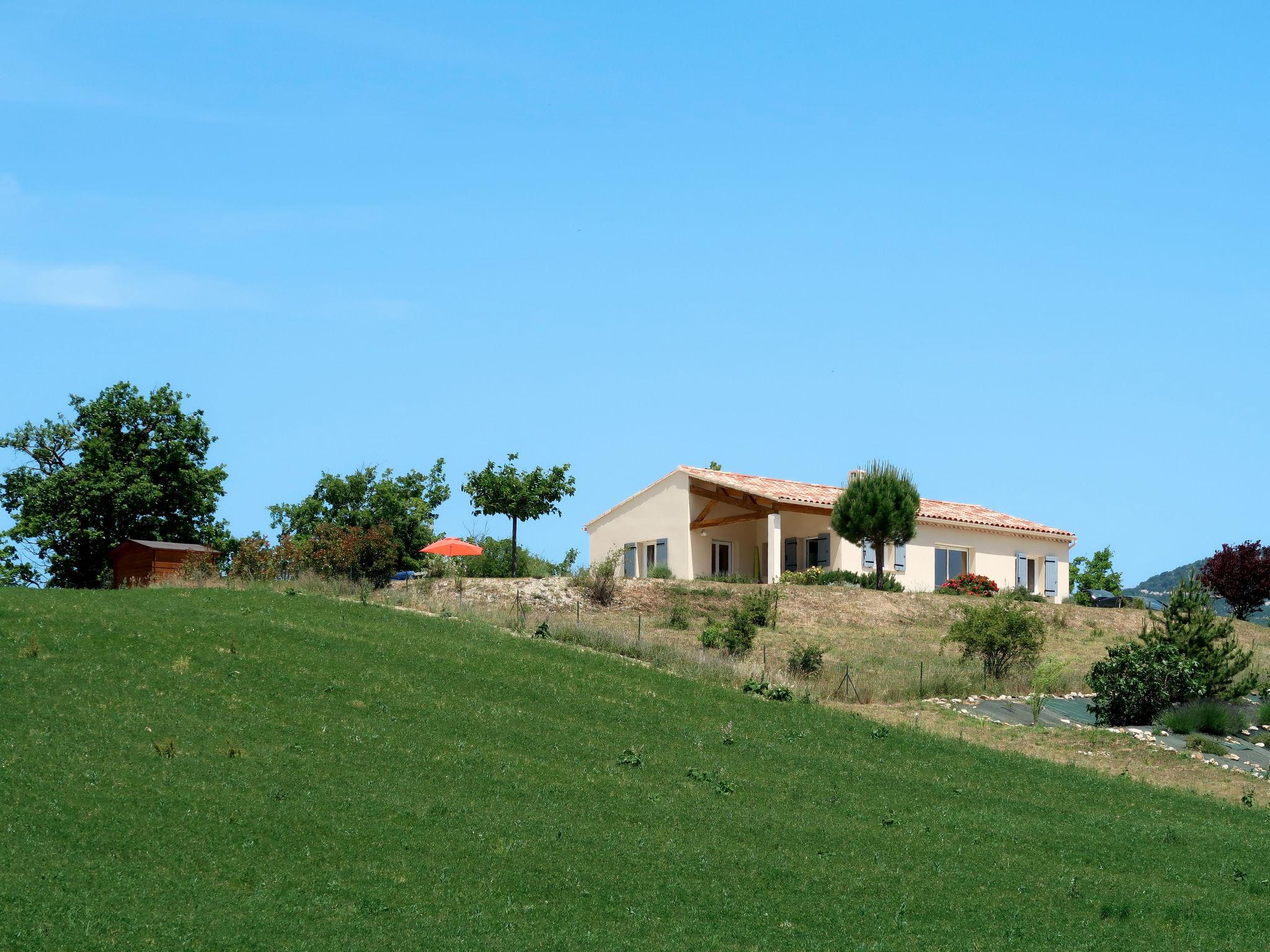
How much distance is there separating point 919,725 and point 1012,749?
174 centimetres

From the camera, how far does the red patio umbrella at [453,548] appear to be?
42156mm

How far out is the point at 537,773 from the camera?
15828 millimetres

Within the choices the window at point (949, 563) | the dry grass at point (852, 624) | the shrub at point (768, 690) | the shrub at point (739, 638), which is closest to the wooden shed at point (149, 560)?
the dry grass at point (852, 624)

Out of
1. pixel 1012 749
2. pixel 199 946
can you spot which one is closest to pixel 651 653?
pixel 1012 749

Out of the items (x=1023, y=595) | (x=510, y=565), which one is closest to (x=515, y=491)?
(x=510, y=565)

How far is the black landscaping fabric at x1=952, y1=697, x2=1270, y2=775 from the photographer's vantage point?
2220 centimetres

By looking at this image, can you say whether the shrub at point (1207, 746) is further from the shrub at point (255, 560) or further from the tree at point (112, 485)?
the tree at point (112, 485)

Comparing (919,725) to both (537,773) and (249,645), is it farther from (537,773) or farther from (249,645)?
(249,645)

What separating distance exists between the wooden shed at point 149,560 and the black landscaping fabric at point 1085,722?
2084 centimetres

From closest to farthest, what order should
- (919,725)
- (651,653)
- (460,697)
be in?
1. (460,697)
2. (919,725)
3. (651,653)

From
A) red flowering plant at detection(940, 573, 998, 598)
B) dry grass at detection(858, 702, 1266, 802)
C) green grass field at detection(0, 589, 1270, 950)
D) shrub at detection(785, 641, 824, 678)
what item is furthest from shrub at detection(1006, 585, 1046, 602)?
green grass field at detection(0, 589, 1270, 950)

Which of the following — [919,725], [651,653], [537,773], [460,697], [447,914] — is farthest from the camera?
[651,653]

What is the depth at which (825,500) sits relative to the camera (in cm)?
4809

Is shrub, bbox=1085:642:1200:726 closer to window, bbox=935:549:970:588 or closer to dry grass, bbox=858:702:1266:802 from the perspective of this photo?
dry grass, bbox=858:702:1266:802
